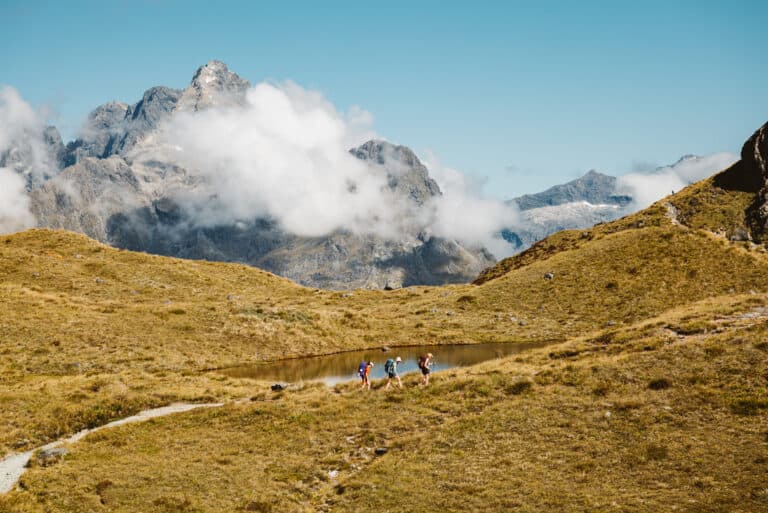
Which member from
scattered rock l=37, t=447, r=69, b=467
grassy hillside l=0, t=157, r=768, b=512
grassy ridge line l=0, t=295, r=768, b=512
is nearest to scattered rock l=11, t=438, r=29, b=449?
grassy hillside l=0, t=157, r=768, b=512

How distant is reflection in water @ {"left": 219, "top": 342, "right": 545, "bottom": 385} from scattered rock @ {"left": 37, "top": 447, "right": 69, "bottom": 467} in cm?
2714

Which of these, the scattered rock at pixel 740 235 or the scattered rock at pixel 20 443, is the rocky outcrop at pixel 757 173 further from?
the scattered rock at pixel 20 443

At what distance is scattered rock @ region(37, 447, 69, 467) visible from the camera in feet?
115

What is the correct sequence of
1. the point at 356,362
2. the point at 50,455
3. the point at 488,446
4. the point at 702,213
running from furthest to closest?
the point at 702,213
the point at 356,362
the point at 50,455
the point at 488,446

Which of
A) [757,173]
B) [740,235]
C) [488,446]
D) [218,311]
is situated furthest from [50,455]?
[757,173]

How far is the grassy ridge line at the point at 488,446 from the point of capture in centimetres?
2703

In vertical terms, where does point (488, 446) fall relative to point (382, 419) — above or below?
below

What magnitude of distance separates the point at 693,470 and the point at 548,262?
89.4m

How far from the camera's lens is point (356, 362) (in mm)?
74312

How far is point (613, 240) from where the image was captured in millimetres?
110875

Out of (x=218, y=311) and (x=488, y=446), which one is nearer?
(x=488, y=446)

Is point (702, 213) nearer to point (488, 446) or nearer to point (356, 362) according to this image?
point (356, 362)

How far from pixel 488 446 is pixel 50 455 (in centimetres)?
2667

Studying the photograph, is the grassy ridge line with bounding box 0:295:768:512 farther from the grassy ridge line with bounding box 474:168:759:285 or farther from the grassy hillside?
the grassy ridge line with bounding box 474:168:759:285
